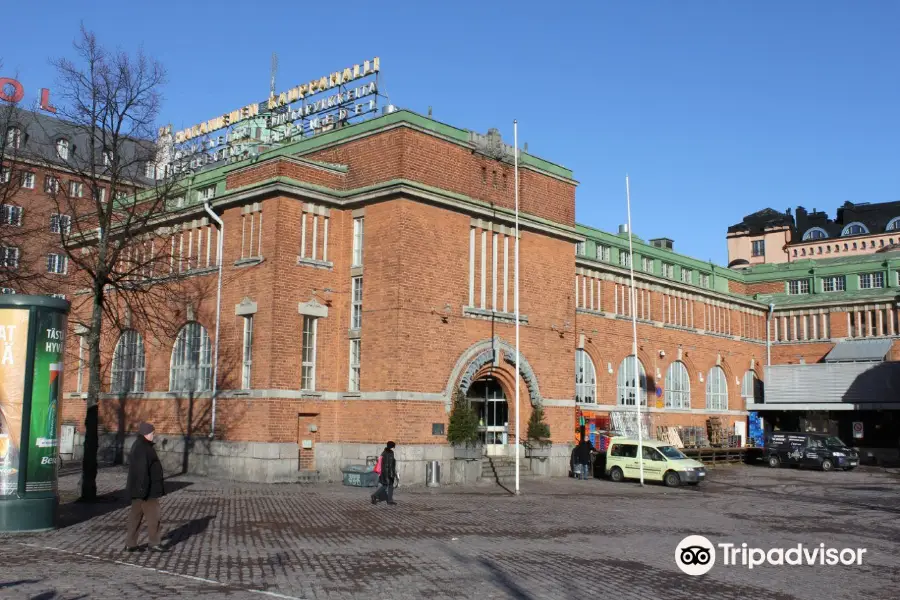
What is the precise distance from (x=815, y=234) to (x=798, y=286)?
108 feet

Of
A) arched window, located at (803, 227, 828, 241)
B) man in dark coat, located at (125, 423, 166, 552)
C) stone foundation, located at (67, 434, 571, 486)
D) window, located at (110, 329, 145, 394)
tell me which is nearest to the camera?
man in dark coat, located at (125, 423, 166, 552)

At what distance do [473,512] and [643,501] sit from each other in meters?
7.13

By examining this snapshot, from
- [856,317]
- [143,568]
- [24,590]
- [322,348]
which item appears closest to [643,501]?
[322,348]

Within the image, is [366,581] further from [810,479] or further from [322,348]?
[810,479]

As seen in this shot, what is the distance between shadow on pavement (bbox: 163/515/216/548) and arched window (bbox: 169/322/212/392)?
555 inches

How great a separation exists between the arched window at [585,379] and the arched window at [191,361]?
19.5 m

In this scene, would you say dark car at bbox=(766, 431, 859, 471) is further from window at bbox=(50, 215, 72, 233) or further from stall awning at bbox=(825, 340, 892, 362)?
window at bbox=(50, 215, 72, 233)

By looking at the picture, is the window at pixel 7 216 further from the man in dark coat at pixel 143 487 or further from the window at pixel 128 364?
the man in dark coat at pixel 143 487

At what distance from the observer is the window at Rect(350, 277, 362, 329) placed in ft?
102

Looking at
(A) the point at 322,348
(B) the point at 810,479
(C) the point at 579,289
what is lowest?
(B) the point at 810,479

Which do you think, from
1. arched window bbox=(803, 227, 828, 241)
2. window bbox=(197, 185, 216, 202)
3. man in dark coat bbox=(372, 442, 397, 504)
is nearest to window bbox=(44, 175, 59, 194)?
window bbox=(197, 185, 216, 202)

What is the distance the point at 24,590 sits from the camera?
1111 centimetres

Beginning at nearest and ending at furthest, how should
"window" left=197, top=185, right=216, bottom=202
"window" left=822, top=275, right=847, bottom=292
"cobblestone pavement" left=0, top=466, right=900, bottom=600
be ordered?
"cobblestone pavement" left=0, top=466, right=900, bottom=600
"window" left=197, top=185, right=216, bottom=202
"window" left=822, top=275, right=847, bottom=292

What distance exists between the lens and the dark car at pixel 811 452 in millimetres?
44375
